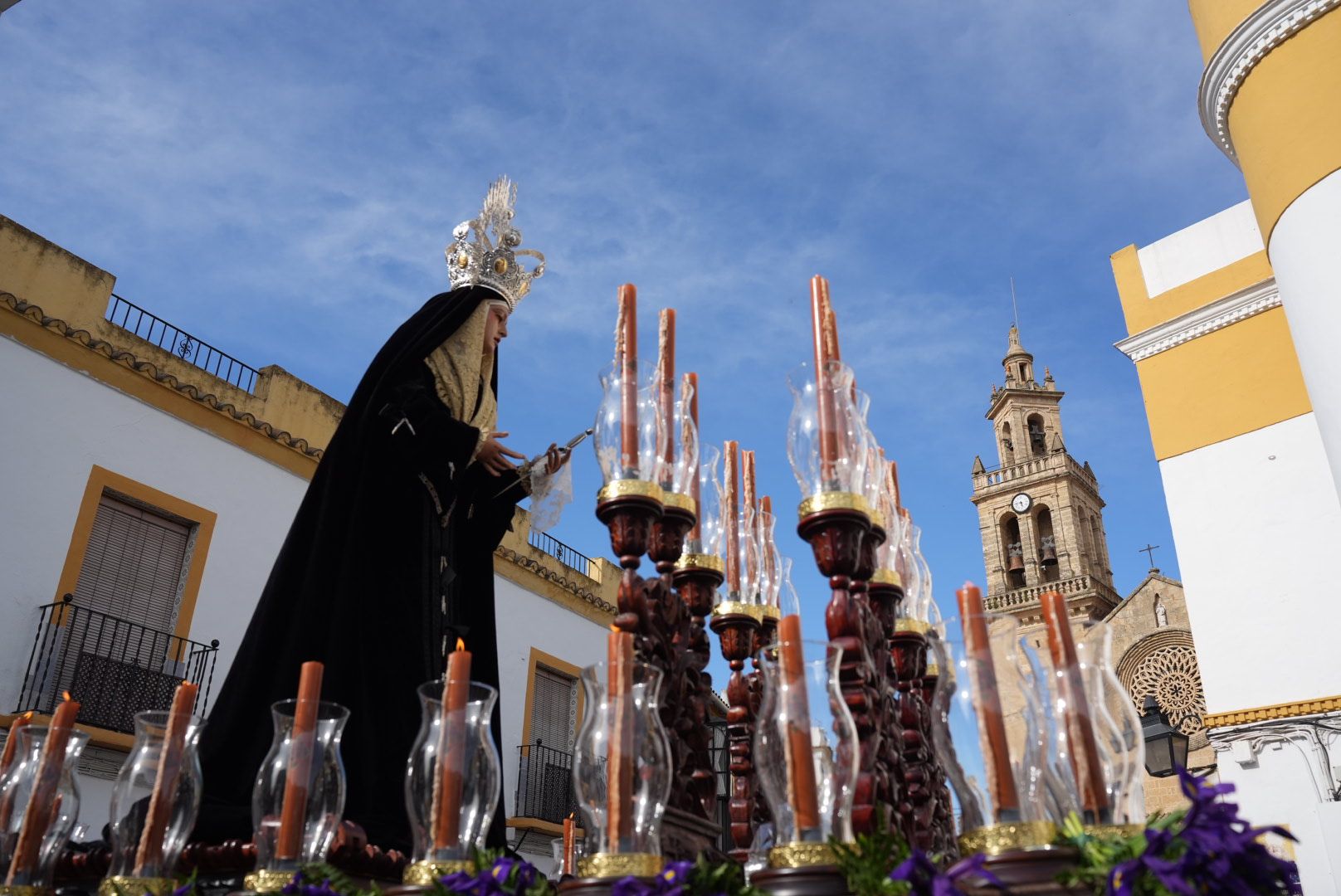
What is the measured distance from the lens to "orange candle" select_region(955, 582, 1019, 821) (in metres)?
1.54

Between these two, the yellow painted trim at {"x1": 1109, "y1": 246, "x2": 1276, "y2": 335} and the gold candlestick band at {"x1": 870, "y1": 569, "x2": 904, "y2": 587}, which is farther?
the yellow painted trim at {"x1": 1109, "y1": 246, "x2": 1276, "y2": 335}

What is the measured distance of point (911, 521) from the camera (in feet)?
10.5

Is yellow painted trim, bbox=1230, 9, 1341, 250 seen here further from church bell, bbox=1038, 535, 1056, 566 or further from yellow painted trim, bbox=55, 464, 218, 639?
church bell, bbox=1038, 535, 1056, 566

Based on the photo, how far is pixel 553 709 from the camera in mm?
11578

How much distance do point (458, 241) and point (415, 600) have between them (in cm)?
136

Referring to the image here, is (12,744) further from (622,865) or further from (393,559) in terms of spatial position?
(622,865)

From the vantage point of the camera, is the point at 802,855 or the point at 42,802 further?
the point at 42,802

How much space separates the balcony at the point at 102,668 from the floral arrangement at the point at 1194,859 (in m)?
7.45

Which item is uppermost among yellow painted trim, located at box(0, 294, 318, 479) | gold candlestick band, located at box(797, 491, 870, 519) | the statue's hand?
yellow painted trim, located at box(0, 294, 318, 479)

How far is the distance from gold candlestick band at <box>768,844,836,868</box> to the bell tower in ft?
107

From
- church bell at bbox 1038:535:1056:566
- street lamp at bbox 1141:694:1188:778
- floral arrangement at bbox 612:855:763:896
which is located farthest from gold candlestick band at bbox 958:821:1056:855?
church bell at bbox 1038:535:1056:566

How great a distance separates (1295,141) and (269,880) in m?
6.87

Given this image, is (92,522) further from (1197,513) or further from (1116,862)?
(1197,513)

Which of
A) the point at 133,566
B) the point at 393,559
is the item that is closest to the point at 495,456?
the point at 393,559
